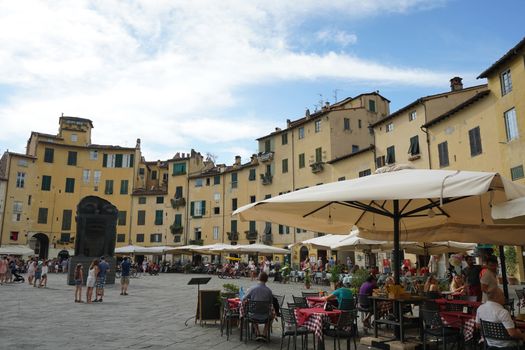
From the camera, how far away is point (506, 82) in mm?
20625

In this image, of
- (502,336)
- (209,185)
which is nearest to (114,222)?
(502,336)

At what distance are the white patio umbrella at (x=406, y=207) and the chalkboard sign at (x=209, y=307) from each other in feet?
8.33

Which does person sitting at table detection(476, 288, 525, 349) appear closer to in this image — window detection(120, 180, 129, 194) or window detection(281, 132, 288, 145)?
window detection(281, 132, 288, 145)

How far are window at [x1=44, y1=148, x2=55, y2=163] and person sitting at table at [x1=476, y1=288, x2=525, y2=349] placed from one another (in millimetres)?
51558

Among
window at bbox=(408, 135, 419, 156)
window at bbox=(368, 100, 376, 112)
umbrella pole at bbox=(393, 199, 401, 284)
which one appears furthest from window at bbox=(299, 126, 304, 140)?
umbrella pole at bbox=(393, 199, 401, 284)

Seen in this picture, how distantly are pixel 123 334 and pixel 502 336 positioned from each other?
21.8ft

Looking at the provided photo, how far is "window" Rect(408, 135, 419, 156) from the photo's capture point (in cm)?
2689

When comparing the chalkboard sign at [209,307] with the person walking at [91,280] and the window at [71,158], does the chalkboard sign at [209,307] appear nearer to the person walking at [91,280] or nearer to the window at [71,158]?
the person walking at [91,280]

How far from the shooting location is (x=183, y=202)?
167 ft

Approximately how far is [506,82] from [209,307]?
17935mm

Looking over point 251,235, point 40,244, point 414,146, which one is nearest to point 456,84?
point 414,146

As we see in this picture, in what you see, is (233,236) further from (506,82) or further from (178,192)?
(506,82)

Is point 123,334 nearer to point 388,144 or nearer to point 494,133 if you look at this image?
point 494,133

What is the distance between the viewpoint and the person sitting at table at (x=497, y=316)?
493 cm
